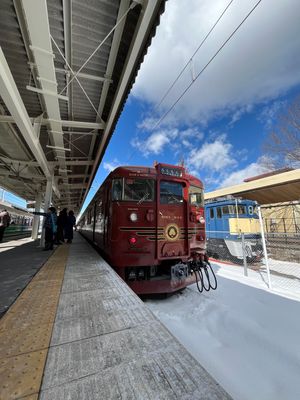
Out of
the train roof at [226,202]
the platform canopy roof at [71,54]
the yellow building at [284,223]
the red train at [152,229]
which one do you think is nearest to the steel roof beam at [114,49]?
the platform canopy roof at [71,54]

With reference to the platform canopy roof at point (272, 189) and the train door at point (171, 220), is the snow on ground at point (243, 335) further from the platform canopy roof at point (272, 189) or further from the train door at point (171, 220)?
the platform canopy roof at point (272, 189)

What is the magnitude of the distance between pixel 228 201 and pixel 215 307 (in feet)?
21.7

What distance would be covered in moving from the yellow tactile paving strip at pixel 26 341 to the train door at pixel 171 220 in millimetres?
2354

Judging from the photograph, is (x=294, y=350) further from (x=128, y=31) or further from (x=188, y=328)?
(x=128, y=31)

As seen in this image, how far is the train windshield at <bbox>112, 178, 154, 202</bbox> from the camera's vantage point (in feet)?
14.4

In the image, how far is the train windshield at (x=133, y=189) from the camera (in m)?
4.38

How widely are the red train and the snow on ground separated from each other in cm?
70

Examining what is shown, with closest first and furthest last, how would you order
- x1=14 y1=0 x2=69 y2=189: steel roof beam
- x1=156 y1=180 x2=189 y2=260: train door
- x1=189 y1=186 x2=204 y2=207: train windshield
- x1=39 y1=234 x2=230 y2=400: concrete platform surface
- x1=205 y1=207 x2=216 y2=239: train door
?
1. x1=39 y1=234 x2=230 y2=400: concrete platform surface
2. x1=14 y1=0 x2=69 y2=189: steel roof beam
3. x1=156 y1=180 x2=189 y2=260: train door
4. x1=189 y1=186 x2=204 y2=207: train windshield
5. x1=205 y1=207 x2=216 y2=239: train door

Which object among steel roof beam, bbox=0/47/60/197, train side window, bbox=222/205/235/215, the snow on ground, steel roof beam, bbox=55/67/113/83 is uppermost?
steel roof beam, bbox=55/67/113/83

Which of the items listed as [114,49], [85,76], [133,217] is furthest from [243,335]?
[85,76]

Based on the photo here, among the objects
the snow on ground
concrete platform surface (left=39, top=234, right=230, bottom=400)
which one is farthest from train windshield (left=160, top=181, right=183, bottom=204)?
concrete platform surface (left=39, top=234, right=230, bottom=400)

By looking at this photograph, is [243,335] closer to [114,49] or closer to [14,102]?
[114,49]

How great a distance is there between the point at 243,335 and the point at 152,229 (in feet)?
7.74

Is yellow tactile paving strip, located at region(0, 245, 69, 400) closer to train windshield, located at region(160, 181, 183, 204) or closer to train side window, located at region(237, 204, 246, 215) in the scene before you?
train windshield, located at region(160, 181, 183, 204)
